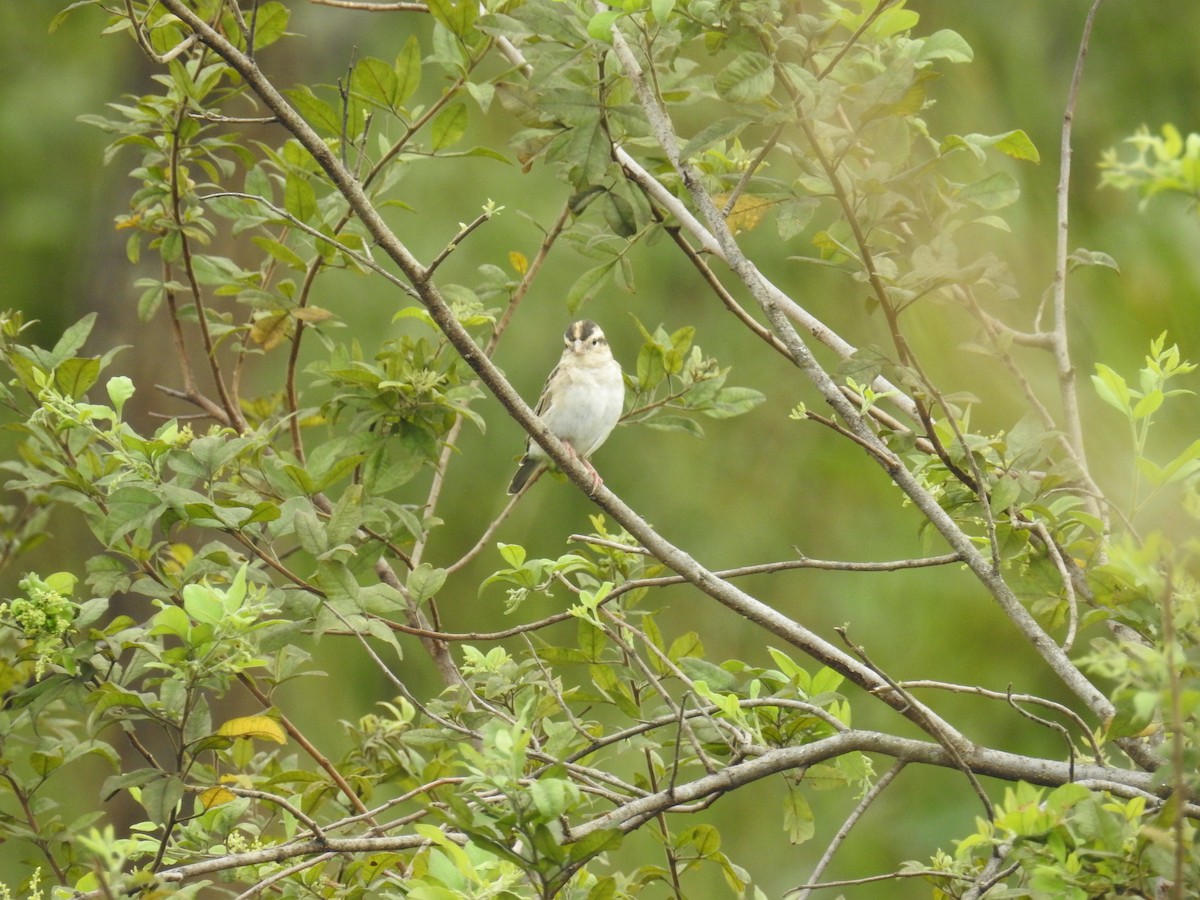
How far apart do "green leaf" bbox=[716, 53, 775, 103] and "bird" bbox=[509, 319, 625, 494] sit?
9.08 feet

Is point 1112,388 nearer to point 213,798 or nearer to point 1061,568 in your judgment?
point 1061,568

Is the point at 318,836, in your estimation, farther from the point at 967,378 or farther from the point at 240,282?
the point at 967,378

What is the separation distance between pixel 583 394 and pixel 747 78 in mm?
2930

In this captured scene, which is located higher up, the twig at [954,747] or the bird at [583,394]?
the twig at [954,747]

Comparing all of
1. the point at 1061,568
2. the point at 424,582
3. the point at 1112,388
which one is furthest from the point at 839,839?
the point at 424,582

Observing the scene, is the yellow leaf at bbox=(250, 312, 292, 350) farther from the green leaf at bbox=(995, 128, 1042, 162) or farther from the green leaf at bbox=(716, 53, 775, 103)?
the green leaf at bbox=(995, 128, 1042, 162)

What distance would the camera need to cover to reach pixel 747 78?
1.77 meters

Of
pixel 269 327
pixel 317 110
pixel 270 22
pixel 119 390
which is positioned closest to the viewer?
pixel 119 390

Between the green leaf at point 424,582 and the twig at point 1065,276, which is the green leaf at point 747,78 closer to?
the twig at point 1065,276

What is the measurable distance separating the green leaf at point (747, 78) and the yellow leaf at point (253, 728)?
3.89 ft

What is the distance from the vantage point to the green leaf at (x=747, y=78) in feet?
5.78

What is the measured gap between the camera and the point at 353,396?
238 cm

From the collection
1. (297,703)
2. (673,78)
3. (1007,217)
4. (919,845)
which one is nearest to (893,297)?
(673,78)

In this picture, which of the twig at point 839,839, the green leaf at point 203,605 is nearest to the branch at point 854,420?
the twig at point 839,839
